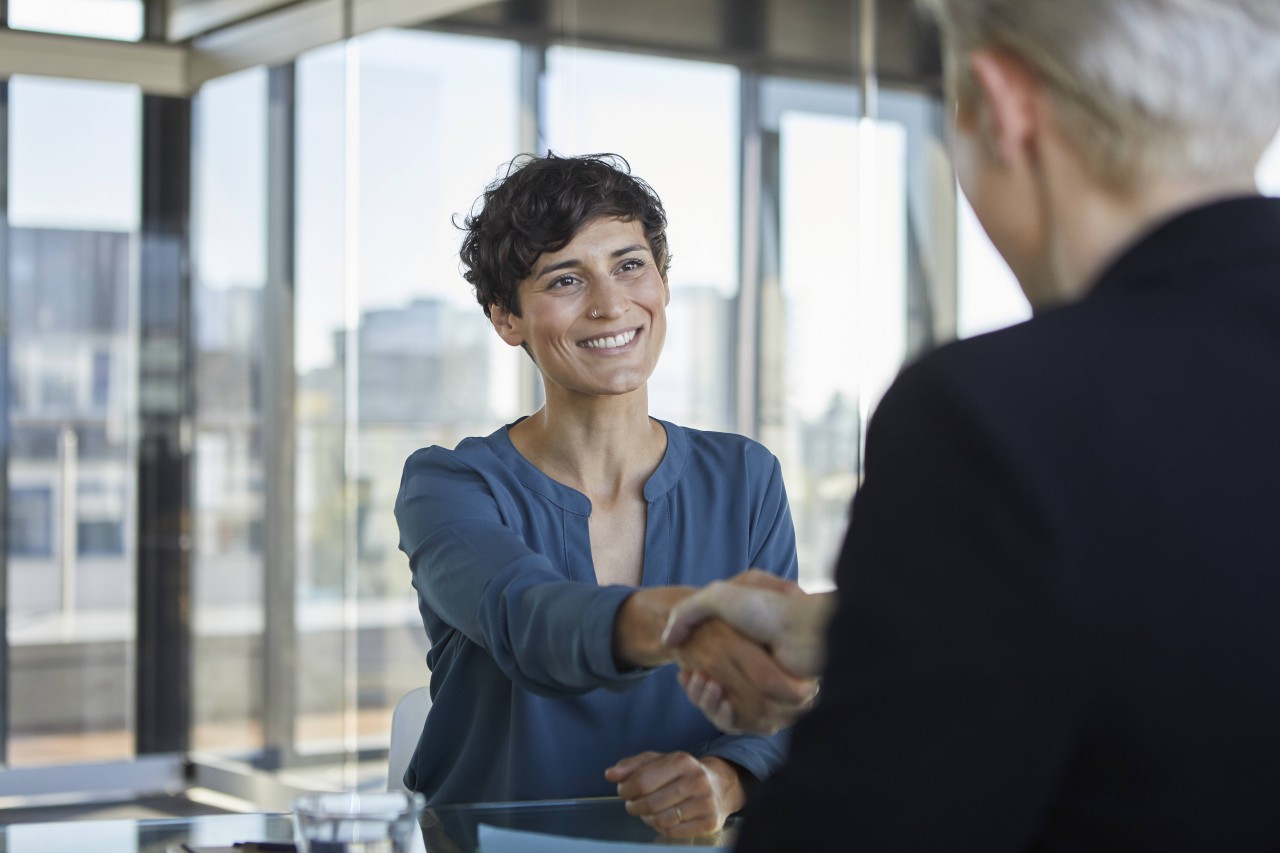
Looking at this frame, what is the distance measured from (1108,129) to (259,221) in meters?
5.18

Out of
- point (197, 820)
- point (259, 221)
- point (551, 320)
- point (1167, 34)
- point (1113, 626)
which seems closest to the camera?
point (1113, 626)

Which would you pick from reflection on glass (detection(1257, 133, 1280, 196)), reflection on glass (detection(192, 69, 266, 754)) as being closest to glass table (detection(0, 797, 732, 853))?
reflection on glass (detection(1257, 133, 1280, 196))

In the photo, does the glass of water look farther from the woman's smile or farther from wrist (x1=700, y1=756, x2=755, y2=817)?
the woman's smile

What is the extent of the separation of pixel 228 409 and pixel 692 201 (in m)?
2.29

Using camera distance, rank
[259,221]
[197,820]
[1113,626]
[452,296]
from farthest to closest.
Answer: [259,221]
[452,296]
[197,820]
[1113,626]

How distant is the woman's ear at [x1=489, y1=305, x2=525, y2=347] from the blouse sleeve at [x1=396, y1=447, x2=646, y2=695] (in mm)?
287

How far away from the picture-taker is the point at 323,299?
5359 millimetres

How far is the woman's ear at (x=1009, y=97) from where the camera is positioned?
0.83 meters

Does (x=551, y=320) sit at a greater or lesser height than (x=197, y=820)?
greater

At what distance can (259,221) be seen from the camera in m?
5.61

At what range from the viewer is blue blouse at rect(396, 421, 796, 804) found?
5.64 ft

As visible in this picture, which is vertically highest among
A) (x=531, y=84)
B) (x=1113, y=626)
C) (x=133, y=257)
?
(x=531, y=84)

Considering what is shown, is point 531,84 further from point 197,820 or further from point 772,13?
point 197,820

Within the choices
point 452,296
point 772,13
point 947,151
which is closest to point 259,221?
point 452,296
